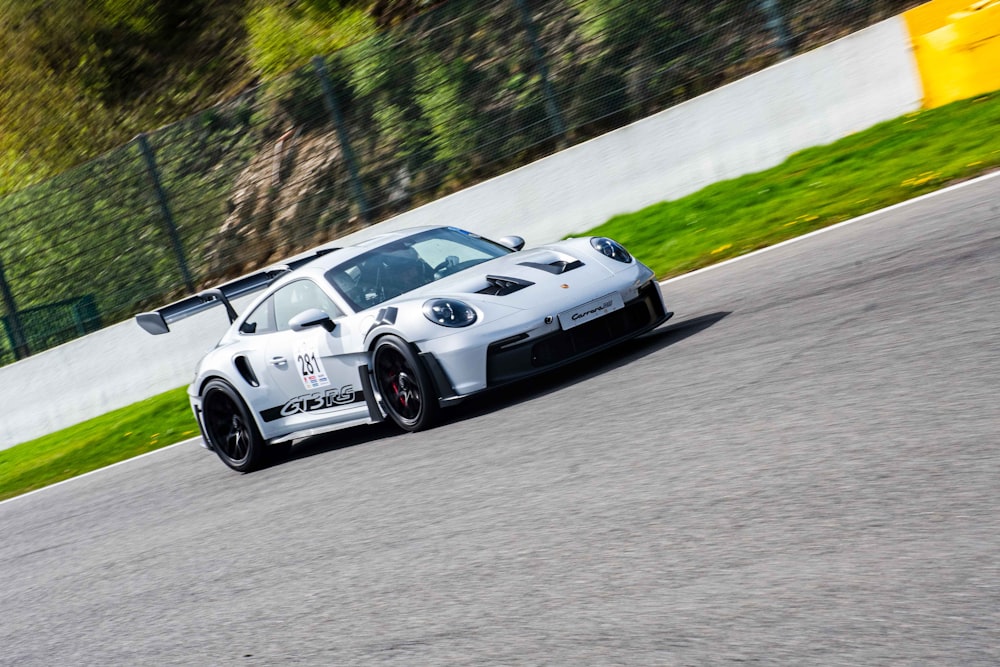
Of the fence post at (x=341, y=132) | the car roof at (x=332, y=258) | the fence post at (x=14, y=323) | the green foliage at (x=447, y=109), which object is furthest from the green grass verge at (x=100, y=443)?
the green foliage at (x=447, y=109)

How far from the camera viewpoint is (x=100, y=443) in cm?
1312

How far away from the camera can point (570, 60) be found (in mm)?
14383

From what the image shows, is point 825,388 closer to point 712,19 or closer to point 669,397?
point 669,397

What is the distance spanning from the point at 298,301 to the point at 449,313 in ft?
5.32

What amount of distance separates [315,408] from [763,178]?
249 inches

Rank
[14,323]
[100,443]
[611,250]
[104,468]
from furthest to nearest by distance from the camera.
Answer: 1. [14,323]
2. [100,443]
3. [104,468]
4. [611,250]

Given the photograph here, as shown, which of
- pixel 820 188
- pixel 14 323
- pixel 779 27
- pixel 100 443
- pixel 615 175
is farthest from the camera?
pixel 14 323

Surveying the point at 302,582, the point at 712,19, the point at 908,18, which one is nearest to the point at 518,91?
the point at 712,19

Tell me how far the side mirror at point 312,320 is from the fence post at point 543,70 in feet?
24.1

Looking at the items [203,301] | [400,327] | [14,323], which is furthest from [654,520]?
[14,323]

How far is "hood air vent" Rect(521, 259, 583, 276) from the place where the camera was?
296 inches

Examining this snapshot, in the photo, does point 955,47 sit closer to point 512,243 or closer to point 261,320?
point 512,243

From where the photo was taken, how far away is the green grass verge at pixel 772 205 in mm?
10156

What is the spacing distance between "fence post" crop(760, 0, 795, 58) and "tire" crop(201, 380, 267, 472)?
309 inches
